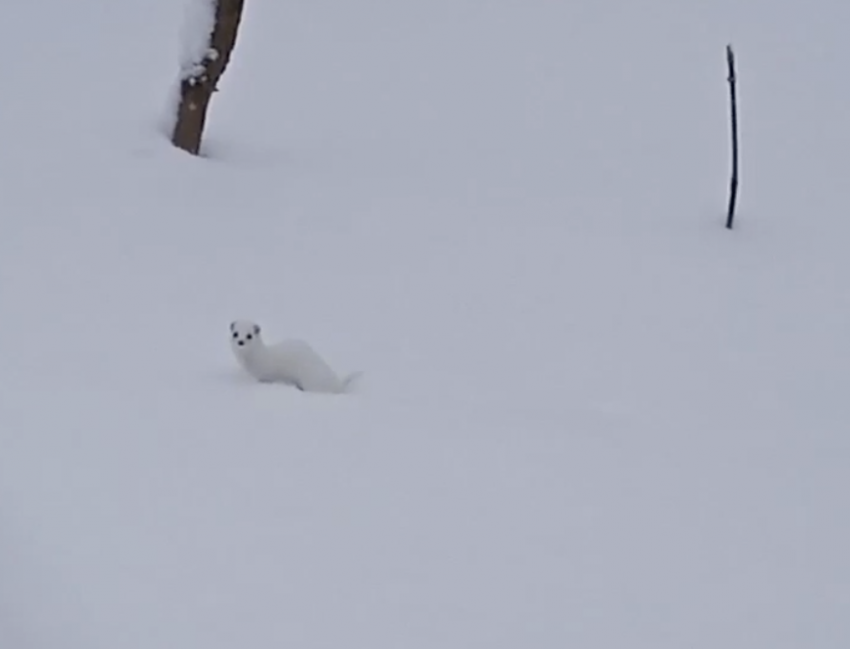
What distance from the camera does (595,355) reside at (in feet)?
20.4

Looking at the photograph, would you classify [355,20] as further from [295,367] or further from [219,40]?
[295,367]

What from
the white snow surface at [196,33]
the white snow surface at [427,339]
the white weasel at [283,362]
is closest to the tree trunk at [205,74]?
the white snow surface at [196,33]

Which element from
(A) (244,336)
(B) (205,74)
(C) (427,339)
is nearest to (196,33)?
(B) (205,74)

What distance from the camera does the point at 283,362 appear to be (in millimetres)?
5305

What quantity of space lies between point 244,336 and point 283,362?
0.58 ft

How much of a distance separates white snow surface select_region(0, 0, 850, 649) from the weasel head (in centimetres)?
19

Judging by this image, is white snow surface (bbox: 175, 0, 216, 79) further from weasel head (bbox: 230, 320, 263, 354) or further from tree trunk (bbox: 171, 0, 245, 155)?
weasel head (bbox: 230, 320, 263, 354)

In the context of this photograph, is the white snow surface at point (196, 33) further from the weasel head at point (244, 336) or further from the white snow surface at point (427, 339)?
the weasel head at point (244, 336)

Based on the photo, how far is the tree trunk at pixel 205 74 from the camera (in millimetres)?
8070

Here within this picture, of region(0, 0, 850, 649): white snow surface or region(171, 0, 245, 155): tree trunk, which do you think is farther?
region(171, 0, 245, 155): tree trunk

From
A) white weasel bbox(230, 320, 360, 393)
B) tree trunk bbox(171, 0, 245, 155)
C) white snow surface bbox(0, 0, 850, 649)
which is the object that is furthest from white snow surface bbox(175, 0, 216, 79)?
white weasel bbox(230, 320, 360, 393)

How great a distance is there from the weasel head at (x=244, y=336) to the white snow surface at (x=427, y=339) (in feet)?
0.61

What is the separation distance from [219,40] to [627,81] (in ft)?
14.2

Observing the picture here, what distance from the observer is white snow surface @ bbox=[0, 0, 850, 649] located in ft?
11.5
